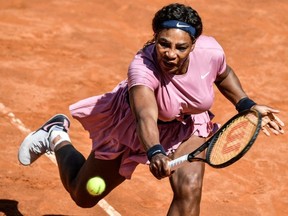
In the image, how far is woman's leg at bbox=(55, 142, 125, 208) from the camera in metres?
6.16

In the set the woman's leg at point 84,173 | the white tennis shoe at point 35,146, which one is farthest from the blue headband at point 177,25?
the white tennis shoe at point 35,146

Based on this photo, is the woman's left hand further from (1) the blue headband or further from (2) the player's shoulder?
(1) the blue headband

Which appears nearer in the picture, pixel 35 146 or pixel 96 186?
pixel 96 186

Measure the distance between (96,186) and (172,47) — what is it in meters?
1.36

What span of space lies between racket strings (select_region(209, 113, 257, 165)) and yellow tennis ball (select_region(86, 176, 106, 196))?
1127 mm

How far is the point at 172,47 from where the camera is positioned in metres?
5.46

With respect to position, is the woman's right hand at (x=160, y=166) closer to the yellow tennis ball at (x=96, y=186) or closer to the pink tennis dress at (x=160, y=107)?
the pink tennis dress at (x=160, y=107)

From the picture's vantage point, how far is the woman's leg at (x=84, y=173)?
616cm

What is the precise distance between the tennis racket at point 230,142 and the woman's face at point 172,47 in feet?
1.94

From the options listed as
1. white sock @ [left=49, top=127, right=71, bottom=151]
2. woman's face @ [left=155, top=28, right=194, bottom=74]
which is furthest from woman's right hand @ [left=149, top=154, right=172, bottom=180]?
white sock @ [left=49, top=127, right=71, bottom=151]

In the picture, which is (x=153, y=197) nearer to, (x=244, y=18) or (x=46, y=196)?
(x=46, y=196)

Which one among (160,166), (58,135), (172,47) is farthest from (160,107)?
(58,135)

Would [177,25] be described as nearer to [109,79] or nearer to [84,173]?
[84,173]

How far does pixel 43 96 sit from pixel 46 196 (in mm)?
2221
